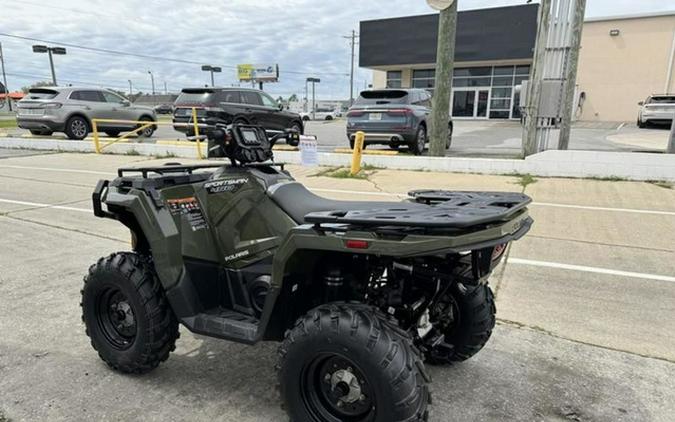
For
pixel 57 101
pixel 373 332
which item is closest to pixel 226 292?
pixel 373 332

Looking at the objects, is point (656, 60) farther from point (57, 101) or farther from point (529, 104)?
point (57, 101)

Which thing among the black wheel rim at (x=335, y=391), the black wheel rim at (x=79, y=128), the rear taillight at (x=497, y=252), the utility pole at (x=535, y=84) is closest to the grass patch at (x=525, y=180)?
the utility pole at (x=535, y=84)

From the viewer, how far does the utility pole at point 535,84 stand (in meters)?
9.72

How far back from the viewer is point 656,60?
975 inches

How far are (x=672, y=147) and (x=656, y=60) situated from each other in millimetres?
19547

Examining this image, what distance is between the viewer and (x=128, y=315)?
2754 mm

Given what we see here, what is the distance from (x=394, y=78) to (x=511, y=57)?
9074 mm

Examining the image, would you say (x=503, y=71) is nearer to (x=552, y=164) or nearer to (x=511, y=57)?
(x=511, y=57)

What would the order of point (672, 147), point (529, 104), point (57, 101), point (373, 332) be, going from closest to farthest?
point (373, 332) → point (672, 147) → point (529, 104) → point (57, 101)

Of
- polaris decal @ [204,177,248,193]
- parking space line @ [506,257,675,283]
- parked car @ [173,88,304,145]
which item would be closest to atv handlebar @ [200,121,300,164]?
polaris decal @ [204,177,248,193]

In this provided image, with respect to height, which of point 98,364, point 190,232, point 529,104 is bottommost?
point 98,364

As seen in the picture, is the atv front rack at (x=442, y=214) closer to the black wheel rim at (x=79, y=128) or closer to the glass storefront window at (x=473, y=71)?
the black wheel rim at (x=79, y=128)

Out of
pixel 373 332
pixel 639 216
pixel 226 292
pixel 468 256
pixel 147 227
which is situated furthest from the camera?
pixel 639 216

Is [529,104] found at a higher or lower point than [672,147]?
higher
